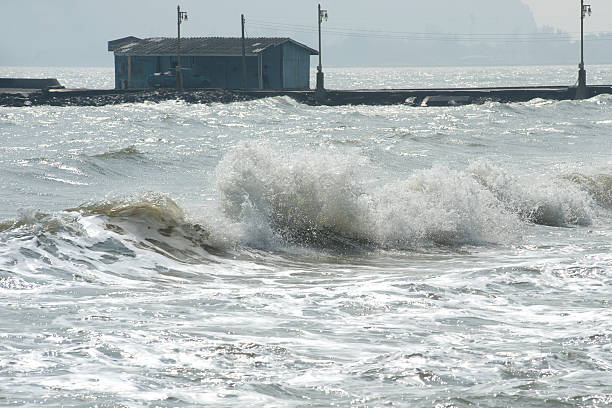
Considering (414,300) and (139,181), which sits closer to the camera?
(414,300)

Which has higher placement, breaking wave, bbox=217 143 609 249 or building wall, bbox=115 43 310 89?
building wall, bbox=115 43 310 89

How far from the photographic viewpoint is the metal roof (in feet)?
187

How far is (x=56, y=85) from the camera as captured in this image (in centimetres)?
6731

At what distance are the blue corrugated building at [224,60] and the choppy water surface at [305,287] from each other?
37.6 metres

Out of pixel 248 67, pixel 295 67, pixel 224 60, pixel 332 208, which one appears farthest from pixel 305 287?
pixel 295 67

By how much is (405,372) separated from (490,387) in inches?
23.9

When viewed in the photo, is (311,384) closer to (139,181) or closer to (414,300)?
(414,300)

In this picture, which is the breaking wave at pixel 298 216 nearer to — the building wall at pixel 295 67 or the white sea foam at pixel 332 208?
the white sea foam at pixel 332 208

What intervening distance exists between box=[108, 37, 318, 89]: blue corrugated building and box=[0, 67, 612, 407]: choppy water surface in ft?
123

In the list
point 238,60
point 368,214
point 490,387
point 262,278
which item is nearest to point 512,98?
point 238,60

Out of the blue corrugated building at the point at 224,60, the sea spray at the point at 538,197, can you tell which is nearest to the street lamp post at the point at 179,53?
the blue corrugated building at the point at 224,60

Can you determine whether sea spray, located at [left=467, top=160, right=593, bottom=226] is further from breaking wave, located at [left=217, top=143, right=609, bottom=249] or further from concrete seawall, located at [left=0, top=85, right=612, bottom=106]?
concrete seawall, located at [left=0, top=85, right=612, bottom=106]

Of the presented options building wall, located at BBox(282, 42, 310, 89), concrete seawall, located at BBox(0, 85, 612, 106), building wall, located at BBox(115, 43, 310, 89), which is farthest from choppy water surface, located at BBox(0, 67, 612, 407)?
building wall, located at BBox(282, 42, 310, 89)

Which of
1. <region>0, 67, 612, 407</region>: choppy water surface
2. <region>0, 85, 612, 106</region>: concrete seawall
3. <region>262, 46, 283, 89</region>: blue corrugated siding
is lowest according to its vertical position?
<region>0, 67, 612, 407</region>: choppy water surface
